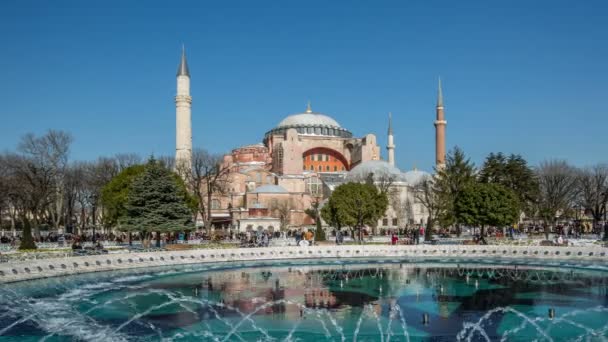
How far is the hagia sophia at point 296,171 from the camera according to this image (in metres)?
45.3

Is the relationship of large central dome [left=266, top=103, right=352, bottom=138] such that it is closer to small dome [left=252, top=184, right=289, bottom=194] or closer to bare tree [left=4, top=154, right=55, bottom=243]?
small dome [left=252, top=184, right=289, bottom=194]

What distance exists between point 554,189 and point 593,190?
7.53 metres

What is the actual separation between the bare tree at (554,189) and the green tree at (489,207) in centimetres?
658

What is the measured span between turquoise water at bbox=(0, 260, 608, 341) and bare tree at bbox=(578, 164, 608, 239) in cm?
2528

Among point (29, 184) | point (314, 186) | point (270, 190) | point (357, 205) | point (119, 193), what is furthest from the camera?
point (314, 186)

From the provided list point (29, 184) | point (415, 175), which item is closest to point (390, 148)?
point (415, 175)

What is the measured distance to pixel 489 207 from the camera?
28812 millimetres

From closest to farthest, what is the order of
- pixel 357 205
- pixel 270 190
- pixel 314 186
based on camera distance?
pixel 357 205 < pixel 270 190 < pixel 314 186

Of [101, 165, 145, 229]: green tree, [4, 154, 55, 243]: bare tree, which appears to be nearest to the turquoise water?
[101, 165, 145, 229]: green tree

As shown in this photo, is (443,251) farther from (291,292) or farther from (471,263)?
(291,292)

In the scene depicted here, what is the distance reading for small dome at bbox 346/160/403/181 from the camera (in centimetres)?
5309

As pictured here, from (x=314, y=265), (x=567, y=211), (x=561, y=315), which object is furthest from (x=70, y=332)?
Answer: (x=567, y=211)

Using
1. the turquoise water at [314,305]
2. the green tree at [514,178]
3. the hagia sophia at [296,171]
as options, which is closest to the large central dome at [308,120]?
the hagia sophia at [296,171]

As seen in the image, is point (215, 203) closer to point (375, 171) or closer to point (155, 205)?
point (375, 171)
